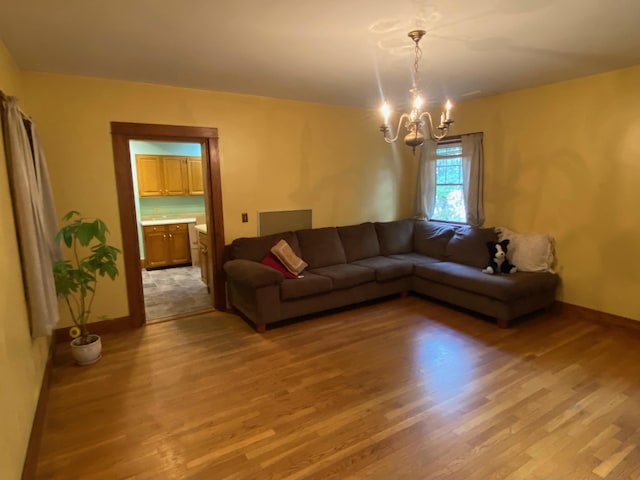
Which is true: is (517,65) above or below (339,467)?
above

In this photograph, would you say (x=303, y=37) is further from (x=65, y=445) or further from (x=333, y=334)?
(x=65, y=445)

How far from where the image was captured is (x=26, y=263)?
2.27 meters

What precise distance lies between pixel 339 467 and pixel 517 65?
3437mm

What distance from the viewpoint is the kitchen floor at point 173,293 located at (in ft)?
14.2

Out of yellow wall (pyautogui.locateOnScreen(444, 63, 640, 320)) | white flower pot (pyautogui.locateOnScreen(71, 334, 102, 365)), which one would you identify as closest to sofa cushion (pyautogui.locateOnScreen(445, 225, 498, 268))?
yellow wall (pyautogui.locateOnScreen(444, 63, 640, 320))

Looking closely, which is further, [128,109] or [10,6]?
[128,109]

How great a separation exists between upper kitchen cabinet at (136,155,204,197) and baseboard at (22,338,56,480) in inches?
159

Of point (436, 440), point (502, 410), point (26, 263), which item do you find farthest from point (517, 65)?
point (26, 263)

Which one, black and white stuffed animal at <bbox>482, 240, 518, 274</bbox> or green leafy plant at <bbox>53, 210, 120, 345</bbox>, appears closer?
green leafy plant at <bbox>53, 210, 120, 345</bbox>

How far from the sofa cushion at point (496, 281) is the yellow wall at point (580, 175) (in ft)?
1.48

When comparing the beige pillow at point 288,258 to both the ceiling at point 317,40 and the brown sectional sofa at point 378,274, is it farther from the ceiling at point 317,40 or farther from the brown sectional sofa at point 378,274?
the ceiling at point 317,40

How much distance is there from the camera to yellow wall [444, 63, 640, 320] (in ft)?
11.4

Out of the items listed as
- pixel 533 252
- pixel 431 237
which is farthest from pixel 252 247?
pixel 533 252

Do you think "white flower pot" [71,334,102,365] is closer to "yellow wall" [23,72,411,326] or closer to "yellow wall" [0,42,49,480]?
"yellow wall" [0,42,49,480]
